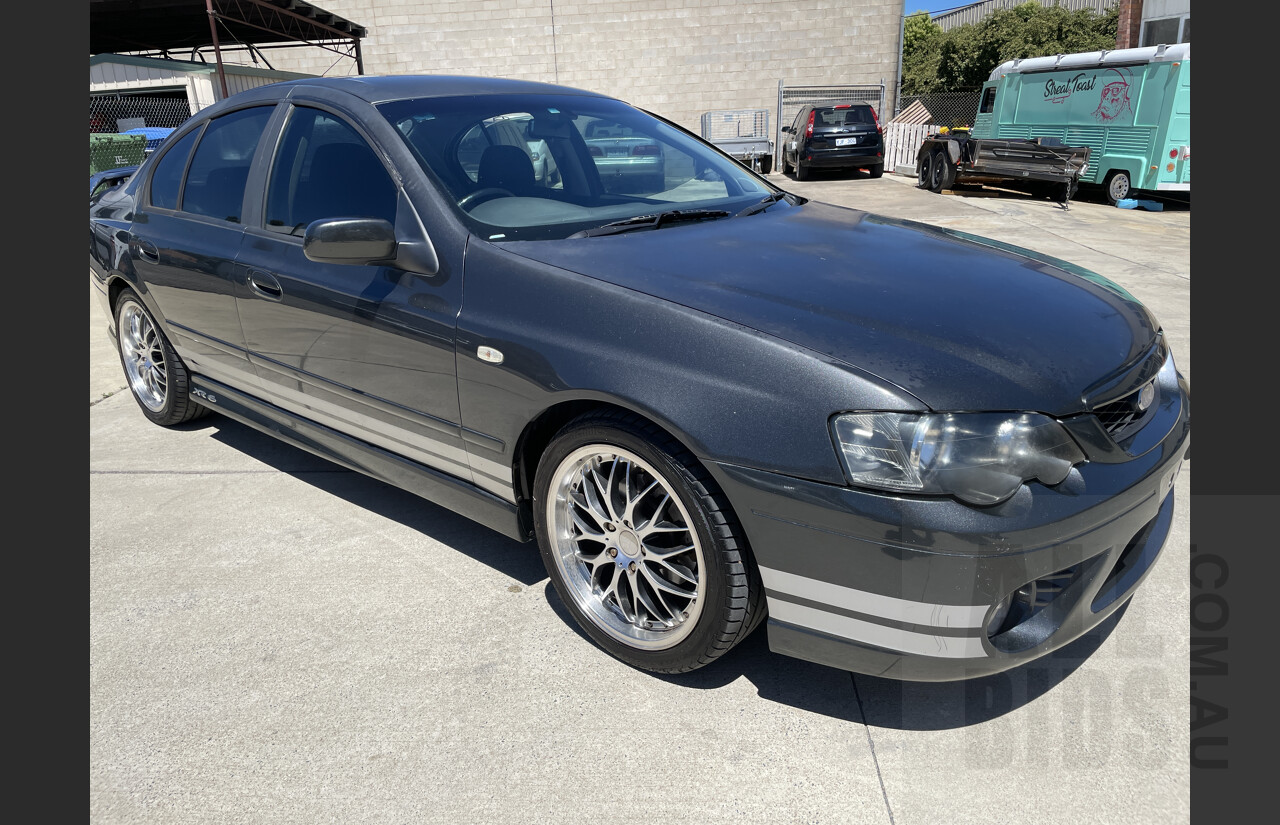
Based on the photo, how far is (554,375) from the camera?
92.7 inches

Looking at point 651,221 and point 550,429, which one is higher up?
point 651,221

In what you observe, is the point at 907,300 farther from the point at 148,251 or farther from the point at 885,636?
the point at 148,251

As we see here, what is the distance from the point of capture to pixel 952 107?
29.2 meters

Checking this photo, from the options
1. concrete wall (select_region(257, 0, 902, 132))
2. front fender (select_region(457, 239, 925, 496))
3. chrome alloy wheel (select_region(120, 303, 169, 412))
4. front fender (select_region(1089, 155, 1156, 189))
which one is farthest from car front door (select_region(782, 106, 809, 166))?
front fender (select_region(457, 239, 925, 496))

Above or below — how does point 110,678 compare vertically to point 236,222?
below

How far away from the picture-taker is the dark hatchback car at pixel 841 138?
18.9 m

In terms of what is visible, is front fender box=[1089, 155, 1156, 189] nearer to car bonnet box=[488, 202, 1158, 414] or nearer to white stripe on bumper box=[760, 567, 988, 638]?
car bonnet box=[488, 202, 1158, 414]

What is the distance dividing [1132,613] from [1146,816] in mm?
893

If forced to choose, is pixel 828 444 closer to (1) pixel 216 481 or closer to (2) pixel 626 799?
(2) pixel 626 799

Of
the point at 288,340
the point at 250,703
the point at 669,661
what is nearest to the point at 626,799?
the point at 669,661

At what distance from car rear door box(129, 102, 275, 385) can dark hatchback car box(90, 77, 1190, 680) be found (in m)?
0.03

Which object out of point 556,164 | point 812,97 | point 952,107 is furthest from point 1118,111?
point 952,107

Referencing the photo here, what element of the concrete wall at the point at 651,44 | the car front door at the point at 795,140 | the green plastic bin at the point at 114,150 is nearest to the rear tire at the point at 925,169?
the car front door at the point at 795,140

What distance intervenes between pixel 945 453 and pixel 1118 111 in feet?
49.6
